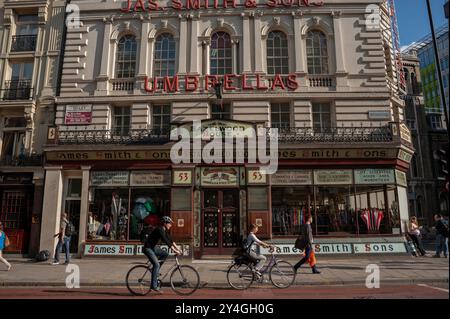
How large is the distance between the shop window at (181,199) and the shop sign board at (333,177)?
6.53m

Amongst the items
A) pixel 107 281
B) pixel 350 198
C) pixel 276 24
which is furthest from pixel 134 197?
pixel 276 24

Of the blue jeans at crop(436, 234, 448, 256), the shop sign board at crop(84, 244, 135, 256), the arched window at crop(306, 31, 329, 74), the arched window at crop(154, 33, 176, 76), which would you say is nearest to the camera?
the blue jeans at crop(436, 234, 448, 256)

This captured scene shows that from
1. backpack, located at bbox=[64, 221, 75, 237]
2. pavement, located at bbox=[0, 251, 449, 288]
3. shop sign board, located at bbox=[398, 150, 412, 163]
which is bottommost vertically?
pavement, located at bbox=[0, 251, 449, 288]

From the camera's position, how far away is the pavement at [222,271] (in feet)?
37.1

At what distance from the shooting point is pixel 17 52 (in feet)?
70.4

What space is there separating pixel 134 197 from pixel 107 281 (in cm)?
716

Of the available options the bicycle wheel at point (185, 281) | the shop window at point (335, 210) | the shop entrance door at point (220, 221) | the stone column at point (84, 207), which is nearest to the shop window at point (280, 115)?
the shop window at point (335, 210)

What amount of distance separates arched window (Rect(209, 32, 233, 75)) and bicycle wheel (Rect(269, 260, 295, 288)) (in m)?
12.5

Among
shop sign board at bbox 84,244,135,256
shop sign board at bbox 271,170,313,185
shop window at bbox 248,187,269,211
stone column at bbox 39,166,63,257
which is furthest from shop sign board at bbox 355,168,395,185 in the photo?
stone column at bbox 39,166,63,257

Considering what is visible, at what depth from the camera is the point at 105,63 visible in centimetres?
2017

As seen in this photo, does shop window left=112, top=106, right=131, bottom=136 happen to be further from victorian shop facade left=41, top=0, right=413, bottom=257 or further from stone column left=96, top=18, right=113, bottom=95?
stone column left=96, top=18, right=113, bottom=95

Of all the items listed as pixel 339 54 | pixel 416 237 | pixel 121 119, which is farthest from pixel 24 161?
pixel 416 237

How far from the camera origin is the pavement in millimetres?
11305
